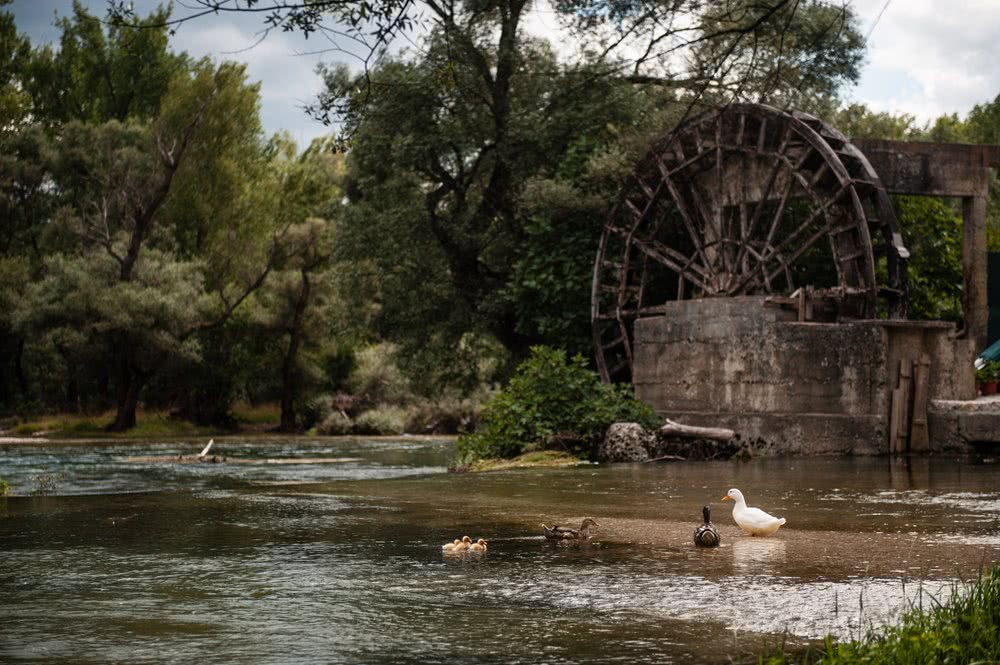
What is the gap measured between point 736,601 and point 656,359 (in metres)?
15.7

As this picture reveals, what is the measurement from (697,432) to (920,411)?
3.26m

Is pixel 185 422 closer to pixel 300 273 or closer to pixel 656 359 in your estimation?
pixel 300 273

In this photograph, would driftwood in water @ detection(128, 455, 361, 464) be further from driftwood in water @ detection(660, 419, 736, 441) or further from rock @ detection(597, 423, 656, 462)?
driftwood in water @ detection(660, 419, 736, 441)

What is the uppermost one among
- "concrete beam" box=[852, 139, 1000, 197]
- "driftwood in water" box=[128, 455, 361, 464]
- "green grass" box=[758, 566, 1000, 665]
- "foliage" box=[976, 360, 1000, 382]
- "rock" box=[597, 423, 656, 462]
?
"concrete beam" box=[852, 139, 1000, 197]

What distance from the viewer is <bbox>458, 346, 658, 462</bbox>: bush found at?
1886 centimetres

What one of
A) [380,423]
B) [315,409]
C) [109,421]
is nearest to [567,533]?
[380,423]

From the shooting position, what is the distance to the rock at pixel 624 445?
18359mm

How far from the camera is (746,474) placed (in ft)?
49.4

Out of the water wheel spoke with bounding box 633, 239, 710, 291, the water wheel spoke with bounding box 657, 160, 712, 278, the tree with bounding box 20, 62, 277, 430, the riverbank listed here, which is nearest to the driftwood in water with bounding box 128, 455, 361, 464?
the water wheel spoke with bounding box 633, 239, 710, 291

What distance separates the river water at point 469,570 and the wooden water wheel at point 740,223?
27.5 feet

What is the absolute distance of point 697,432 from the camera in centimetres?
1895

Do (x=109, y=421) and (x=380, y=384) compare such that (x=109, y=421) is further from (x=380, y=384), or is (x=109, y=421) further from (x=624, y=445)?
(x=624, y=445)

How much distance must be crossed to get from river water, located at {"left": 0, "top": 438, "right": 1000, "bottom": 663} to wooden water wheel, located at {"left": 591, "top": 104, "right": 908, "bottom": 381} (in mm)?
8386

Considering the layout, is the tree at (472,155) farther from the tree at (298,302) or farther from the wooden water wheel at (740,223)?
the tree at (298,302)
